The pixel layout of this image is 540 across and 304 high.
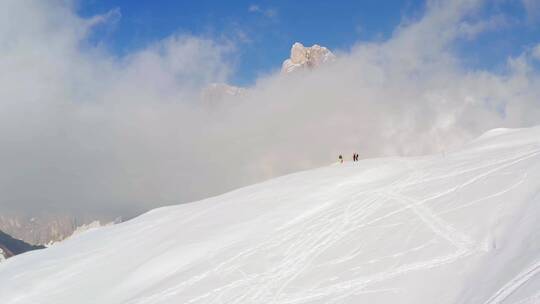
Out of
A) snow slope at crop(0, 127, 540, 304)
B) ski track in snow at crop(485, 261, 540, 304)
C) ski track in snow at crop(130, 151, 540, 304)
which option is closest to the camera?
ski track in snow at crop(485, 261, 540, 304)

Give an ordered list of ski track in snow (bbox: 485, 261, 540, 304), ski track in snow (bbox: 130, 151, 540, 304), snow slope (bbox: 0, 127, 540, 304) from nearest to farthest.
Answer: ski track in snow (bbox: 485, 261, 540, 304) → snow slope (bbox: 0, 127, 540, 304) → ski track in snow (bbox: 130, 151, 540, 304)

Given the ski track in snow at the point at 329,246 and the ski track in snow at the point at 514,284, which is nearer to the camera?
the ski track in snow at the point at 514,284

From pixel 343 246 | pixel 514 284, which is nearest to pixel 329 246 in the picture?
pixel 343 246

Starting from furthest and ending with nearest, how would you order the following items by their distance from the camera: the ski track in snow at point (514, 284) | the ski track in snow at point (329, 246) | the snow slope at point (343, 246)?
the ski track in snow at point (329, 246), the snow slope at point (343, 246), the ski track in snow at point (514, 284)

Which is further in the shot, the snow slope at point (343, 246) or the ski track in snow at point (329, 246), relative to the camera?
the ski track in snow at point (329, 246)

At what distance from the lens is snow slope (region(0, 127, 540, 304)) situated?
13445 mm

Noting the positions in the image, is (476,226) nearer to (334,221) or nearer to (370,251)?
(370,251)

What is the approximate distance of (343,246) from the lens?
1656 cm

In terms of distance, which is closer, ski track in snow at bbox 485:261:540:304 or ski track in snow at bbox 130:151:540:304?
ski track in snow at bbox 485:261:540:304

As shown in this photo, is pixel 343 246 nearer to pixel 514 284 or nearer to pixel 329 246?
pixel 329 246

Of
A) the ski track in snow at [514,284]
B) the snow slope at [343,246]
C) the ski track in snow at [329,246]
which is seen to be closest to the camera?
the ski track in snow at [514,284]

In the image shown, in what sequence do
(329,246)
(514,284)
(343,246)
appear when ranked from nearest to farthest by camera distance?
(514,284), (343,246), (329,246)

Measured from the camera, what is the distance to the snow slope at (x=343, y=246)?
13.4 metres

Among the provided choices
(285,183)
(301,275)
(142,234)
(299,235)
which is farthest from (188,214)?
(301,275)
